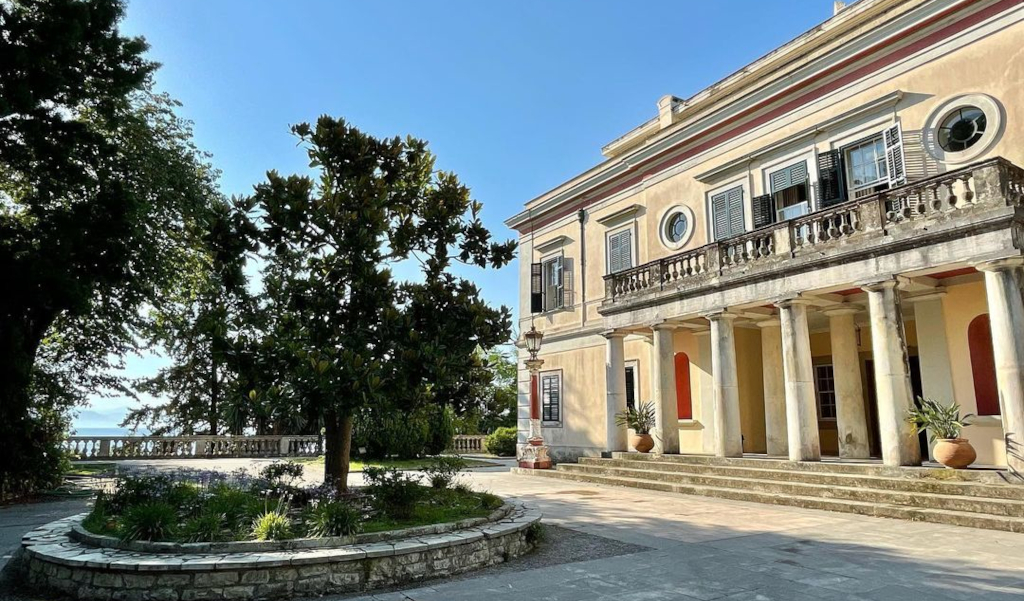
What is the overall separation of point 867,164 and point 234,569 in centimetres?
1348

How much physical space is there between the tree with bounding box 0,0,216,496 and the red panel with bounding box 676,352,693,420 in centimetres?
1423

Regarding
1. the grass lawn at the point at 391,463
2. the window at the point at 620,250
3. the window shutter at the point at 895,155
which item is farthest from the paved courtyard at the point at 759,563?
the grass lawn at the point at 391,463

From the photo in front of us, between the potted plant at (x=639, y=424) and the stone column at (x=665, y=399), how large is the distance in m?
0.37

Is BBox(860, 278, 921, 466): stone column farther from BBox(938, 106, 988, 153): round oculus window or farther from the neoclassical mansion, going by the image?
BBox(938, 106, 988, 153): round oculus window

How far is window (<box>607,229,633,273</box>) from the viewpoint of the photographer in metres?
18.2

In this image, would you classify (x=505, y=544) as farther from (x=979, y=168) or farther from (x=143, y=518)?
(x=979, y=168)

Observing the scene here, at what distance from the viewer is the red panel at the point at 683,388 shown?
16.7m

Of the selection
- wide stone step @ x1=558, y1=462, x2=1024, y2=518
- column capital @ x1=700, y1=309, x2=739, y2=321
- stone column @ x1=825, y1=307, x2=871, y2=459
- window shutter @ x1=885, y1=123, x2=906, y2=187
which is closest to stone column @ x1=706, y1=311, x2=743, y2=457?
column capital @ x1=700, y1=309, x2=739, y2=321

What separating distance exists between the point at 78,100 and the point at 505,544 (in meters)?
14.4

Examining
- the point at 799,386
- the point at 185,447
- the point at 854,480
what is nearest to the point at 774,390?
the point at 799,386

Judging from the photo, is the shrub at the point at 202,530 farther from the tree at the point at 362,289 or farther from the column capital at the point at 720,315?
the column capital at the point at 720,315

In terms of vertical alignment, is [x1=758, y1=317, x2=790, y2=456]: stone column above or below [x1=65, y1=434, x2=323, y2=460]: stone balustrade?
above

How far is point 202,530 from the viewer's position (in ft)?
19.4

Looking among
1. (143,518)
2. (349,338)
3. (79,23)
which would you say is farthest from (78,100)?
(143,518)
